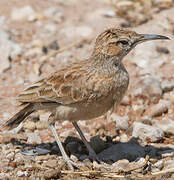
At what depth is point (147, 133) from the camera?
5910 mm

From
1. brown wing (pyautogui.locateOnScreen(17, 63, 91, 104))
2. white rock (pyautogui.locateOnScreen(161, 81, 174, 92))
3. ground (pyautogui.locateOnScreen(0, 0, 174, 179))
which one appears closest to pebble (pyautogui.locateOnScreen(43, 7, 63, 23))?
ground (pyautogui.locateOnScreen(0, 0, 174, 179))

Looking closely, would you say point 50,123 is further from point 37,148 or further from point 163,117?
point 163,117

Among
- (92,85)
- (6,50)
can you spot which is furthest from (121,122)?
(6,50)

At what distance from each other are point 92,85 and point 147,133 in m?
1.30

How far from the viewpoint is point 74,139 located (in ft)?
19.6

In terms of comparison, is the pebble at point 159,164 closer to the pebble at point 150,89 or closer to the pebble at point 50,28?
the pebble at point 150,89

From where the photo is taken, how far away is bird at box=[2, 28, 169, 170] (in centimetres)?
508

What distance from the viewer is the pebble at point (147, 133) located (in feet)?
19.2

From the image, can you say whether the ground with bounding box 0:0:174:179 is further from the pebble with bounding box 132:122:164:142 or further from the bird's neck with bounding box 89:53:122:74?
the bird's neck with bounding box 89:53:122:74

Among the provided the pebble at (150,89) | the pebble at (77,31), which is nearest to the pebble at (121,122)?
the pebble at (150,89)

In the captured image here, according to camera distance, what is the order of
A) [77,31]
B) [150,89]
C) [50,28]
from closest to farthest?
[150,89]
[77,31]
[50,28]

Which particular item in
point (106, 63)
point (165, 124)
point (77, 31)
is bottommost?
point (165, 124)

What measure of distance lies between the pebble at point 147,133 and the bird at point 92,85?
795 millimetres

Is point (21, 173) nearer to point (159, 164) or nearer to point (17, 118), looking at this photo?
point (17, 118)
